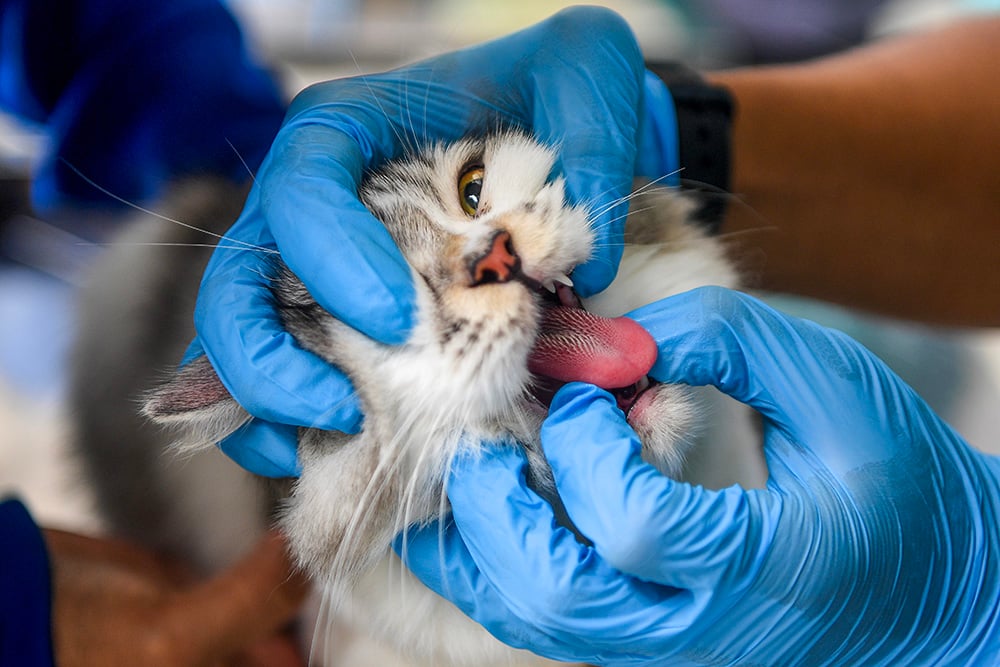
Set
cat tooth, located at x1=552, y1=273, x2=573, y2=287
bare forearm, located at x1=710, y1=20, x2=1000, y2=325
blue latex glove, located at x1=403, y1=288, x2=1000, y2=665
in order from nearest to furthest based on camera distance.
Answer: blue latex glove, located at x1=403, y1=288, x2=1000, y2=665 < cat tooth, located at x1=552, y1=273, x2=573, y2=287 < bare forearm, located at x1=710, y1=20, x2=1000, y2=325

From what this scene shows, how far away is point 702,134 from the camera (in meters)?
0.92

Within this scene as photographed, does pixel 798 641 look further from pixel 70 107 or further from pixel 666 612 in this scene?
pixel 70 107

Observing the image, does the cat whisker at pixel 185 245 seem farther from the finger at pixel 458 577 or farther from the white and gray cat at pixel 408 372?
the finger at pixel 458 577

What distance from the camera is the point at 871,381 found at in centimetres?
58

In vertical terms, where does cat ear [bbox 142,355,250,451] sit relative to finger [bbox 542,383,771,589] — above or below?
above

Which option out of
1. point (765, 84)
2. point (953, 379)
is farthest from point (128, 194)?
point (765, 84)

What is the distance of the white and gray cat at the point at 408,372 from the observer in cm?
64

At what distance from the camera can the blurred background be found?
0.61 metres

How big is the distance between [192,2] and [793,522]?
0.74 m

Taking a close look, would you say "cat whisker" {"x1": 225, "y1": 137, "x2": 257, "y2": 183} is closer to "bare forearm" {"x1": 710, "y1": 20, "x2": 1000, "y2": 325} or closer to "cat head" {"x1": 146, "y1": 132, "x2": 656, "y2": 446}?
"cat head" {"x1": 146, "y1": 132, "x2": 656, "y2": 446}

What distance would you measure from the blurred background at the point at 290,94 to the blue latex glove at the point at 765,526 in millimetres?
112

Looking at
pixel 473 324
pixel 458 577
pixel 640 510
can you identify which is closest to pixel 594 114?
pixel 473 324

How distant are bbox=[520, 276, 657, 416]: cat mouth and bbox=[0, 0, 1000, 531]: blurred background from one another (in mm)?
252

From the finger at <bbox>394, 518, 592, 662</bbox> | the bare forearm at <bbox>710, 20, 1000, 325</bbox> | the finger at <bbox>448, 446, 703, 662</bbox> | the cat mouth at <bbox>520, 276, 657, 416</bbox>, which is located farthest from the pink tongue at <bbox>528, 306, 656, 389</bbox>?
the bare forearm at <bbox>710, 20, 1000, 325</bbox>
